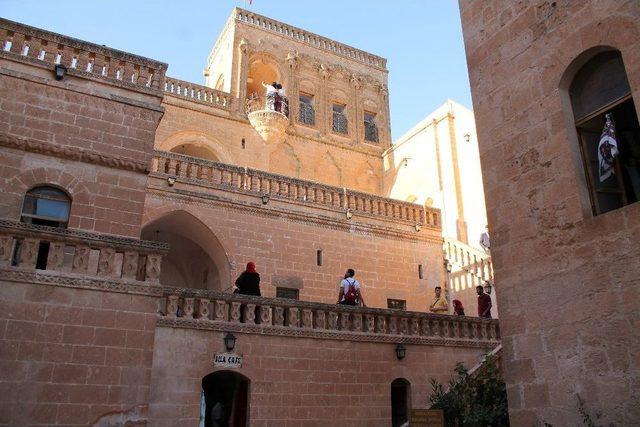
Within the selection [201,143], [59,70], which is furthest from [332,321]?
[201,143]

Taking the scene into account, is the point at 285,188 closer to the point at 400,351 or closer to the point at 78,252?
the point at 400,351

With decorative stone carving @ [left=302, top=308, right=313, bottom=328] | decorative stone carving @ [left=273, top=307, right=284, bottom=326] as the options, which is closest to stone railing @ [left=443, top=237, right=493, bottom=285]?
decorative stone carving @ [left=302, top=308, right=313, bottom=328]

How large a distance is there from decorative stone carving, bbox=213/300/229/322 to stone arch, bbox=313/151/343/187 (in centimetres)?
1456

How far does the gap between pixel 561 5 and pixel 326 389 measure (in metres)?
7.53

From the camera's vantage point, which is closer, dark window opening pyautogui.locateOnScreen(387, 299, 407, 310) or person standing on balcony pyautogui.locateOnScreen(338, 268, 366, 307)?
person standing on balcony pyautogui.locateOnScreen(338, 268, 366, 307)

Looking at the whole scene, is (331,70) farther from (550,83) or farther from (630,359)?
(630,359)

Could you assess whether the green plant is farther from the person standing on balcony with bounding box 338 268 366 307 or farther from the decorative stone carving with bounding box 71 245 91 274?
the decorative stone carving with bounding box 71 245 91 274

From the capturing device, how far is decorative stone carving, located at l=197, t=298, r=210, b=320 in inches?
396

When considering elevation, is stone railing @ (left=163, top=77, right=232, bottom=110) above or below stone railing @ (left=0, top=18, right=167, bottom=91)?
above

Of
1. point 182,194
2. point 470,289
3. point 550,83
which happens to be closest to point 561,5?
point 550,83

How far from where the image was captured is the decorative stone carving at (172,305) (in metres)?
9.78

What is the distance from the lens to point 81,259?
7.93 m

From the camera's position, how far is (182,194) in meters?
14.6

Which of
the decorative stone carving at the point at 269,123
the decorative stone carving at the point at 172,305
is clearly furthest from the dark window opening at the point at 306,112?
the decorative stone carving at the point at 172,305
